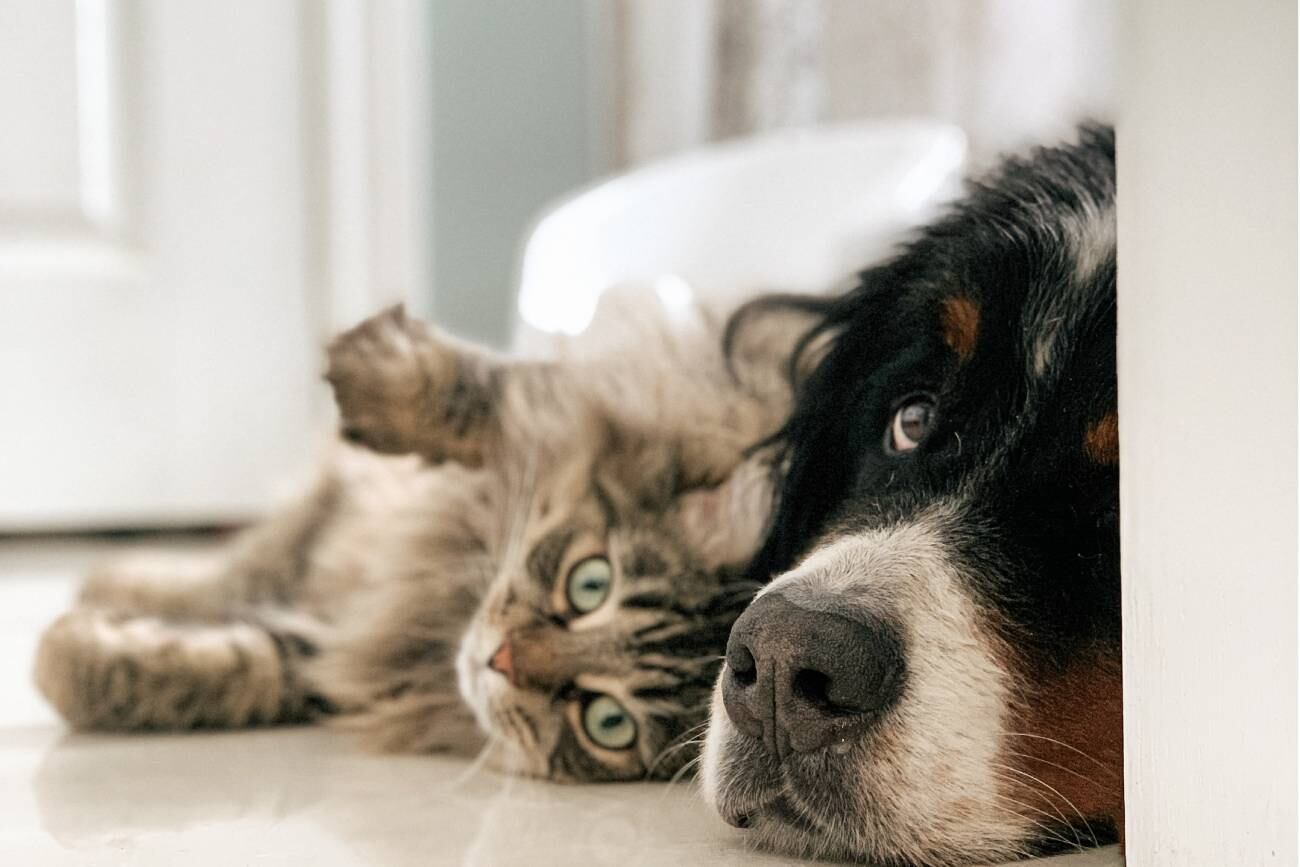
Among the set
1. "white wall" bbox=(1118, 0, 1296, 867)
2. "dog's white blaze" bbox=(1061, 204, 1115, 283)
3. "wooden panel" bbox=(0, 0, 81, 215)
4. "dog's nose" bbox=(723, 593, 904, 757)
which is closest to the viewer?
"white wall" bbox=(1118, 0, 1296, 867)

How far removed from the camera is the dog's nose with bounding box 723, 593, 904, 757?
660mm

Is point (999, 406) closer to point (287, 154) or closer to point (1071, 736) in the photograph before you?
point (1071, 736)

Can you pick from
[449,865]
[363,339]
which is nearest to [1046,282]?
[449,865]

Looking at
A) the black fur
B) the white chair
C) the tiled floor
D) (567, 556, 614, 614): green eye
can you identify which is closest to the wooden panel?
the white chair

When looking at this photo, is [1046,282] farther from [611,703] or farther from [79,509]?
[79,509]

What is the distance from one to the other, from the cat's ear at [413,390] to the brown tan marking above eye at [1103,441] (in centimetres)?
62

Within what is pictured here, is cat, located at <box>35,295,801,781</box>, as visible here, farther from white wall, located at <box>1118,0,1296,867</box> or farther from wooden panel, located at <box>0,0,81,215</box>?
wooden panel, located at <box>0,0,81,215</box>

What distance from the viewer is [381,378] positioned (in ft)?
3.76

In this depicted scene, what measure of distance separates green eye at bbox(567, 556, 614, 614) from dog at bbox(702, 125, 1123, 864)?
0.81ft

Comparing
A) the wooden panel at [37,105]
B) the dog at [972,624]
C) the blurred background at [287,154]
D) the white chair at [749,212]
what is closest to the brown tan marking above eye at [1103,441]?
the dog at [972,624]

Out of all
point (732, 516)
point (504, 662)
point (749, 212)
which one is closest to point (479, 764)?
point (504, 662)

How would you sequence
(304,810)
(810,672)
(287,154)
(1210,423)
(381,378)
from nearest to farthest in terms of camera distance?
(1210,423), (810,672), (304,810), (381,378), (287,154)

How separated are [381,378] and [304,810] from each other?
0.40 meters

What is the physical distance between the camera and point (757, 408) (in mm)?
1118
